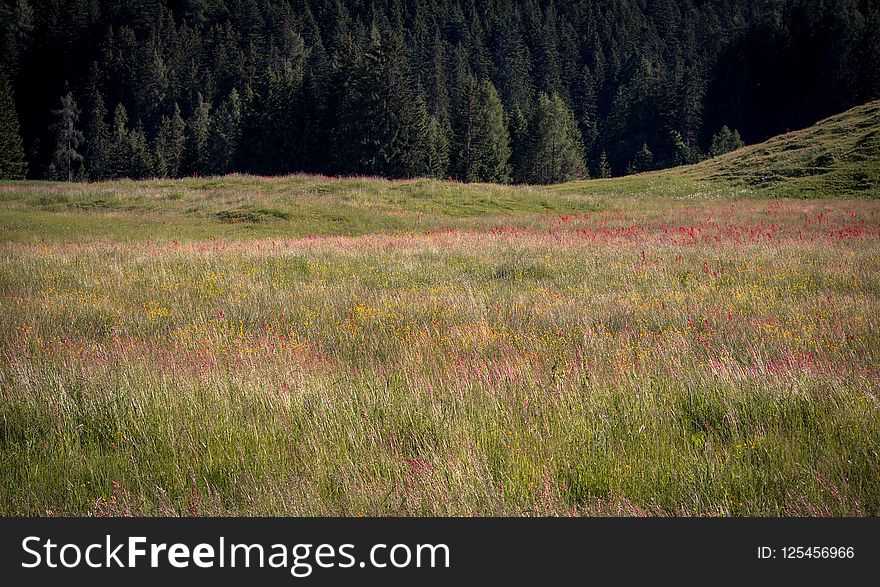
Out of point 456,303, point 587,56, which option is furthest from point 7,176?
point 587,56

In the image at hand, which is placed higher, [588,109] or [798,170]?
[588,109]

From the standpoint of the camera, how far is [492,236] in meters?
20.0

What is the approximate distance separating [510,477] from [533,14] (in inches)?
8289

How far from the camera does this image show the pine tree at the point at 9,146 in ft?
246

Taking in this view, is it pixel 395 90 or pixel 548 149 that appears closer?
pixel 395 90

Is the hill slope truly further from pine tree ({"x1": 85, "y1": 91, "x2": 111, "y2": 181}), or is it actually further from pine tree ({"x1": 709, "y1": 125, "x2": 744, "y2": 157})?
pine tree ({"x1": 85, "y1": 91, "x2": 111, "y2": 181})

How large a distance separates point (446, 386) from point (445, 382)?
115mm

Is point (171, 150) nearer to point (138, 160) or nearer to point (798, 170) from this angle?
point (138, 160)

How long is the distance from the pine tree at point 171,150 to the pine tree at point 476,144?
130ft

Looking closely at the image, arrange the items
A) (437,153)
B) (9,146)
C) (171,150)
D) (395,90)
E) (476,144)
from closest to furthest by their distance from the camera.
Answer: (395,90)
(437,153)
(9,146)
(476,144)
(171,150)

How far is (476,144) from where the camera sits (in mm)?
77000

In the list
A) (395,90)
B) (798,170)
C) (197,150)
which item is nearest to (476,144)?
(395,90)

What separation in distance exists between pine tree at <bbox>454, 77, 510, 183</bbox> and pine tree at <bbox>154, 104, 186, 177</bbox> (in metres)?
39.6

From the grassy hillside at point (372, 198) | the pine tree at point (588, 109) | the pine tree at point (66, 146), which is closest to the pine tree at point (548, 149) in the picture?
the grassy hillside at point (372, 198)
